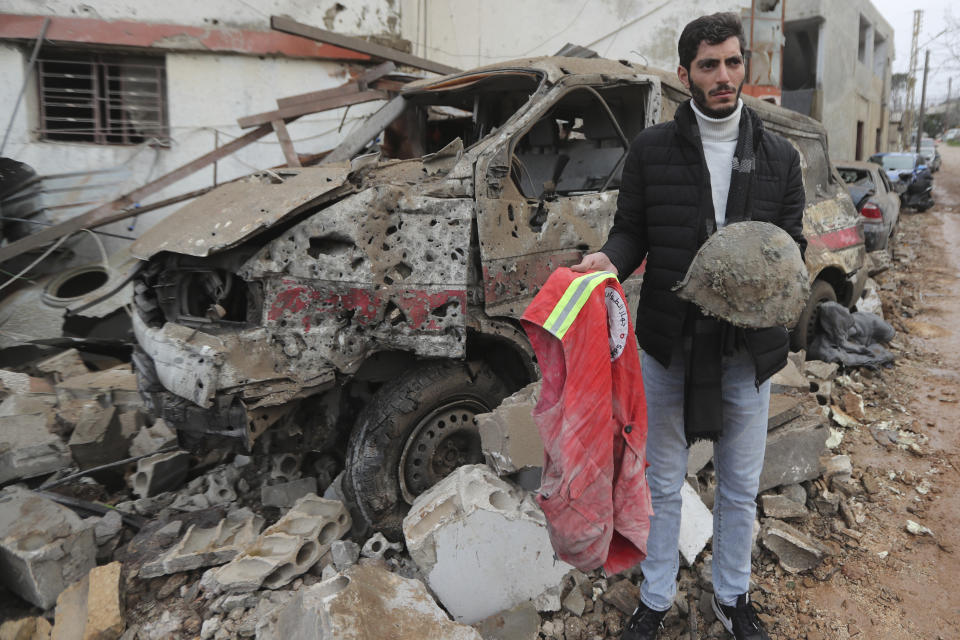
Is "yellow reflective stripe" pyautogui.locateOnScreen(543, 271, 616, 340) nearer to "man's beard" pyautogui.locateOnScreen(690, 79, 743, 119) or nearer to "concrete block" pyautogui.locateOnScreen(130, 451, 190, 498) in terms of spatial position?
"man's beard" pyautogui.locateOnScreen(690, 79, 743, 119)

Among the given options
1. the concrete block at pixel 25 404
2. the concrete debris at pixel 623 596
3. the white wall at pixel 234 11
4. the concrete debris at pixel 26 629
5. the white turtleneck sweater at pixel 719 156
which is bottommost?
the concrete debris at pixel 26 629

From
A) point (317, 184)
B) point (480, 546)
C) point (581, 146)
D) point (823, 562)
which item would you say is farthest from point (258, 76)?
point (823, 562)

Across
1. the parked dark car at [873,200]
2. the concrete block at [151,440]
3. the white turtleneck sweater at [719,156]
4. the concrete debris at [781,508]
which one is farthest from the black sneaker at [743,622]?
Answer: the parked dark car at [873,200]

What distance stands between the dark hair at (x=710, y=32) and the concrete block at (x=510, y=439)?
1.44 m

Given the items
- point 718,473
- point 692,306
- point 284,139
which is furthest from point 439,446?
point 284,139

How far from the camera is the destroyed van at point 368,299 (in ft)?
8.65

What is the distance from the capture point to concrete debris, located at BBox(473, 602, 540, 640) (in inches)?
92.0

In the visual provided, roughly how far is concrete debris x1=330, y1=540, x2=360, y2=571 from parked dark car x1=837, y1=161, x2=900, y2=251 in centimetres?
773

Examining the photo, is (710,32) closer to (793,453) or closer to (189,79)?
(793,453)

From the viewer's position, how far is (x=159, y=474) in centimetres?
354

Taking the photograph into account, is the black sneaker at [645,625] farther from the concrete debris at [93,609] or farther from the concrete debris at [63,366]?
the concrete debris at [63,366]

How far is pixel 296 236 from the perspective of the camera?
2674 millimetres

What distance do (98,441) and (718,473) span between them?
3528 millimetres

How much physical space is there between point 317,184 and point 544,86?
1333 millimetres
